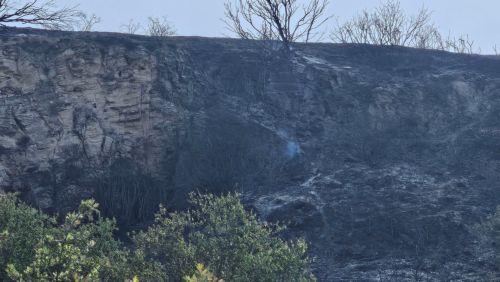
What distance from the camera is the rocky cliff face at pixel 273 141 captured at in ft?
54.6

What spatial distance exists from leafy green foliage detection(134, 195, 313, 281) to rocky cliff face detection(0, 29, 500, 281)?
13.6 feet

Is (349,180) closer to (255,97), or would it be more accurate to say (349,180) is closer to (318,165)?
(318,165)

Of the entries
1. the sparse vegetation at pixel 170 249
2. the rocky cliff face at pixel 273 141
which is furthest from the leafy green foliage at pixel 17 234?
the rocky cliff face at pixel 273 141

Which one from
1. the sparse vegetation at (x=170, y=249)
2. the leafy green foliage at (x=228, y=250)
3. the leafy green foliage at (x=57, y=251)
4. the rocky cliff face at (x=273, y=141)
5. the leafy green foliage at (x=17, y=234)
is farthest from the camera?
the rocky cliff face at (x=273, y=141)

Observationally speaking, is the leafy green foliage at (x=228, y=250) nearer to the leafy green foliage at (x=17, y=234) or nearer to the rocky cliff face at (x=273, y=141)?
the leafy green foliage at (x=17, y=234)

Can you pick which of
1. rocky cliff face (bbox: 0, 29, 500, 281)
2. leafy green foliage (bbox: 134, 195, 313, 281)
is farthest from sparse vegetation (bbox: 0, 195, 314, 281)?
rocky cliff face (bbox: 0, 29, 500, 281)

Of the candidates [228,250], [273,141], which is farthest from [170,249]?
[273,141]

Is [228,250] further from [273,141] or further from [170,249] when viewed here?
[273,141]

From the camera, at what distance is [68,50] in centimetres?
2036

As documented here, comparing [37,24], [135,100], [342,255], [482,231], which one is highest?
[37,24]

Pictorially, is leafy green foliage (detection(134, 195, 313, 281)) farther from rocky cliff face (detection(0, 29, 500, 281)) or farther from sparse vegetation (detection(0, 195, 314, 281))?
rocky cliff face (detection(0, 29, 500, 281))

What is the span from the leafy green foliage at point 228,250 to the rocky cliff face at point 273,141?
13.6 ft

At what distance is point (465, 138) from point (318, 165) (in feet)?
14.3

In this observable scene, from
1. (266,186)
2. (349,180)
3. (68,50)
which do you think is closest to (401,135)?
(349,180)
